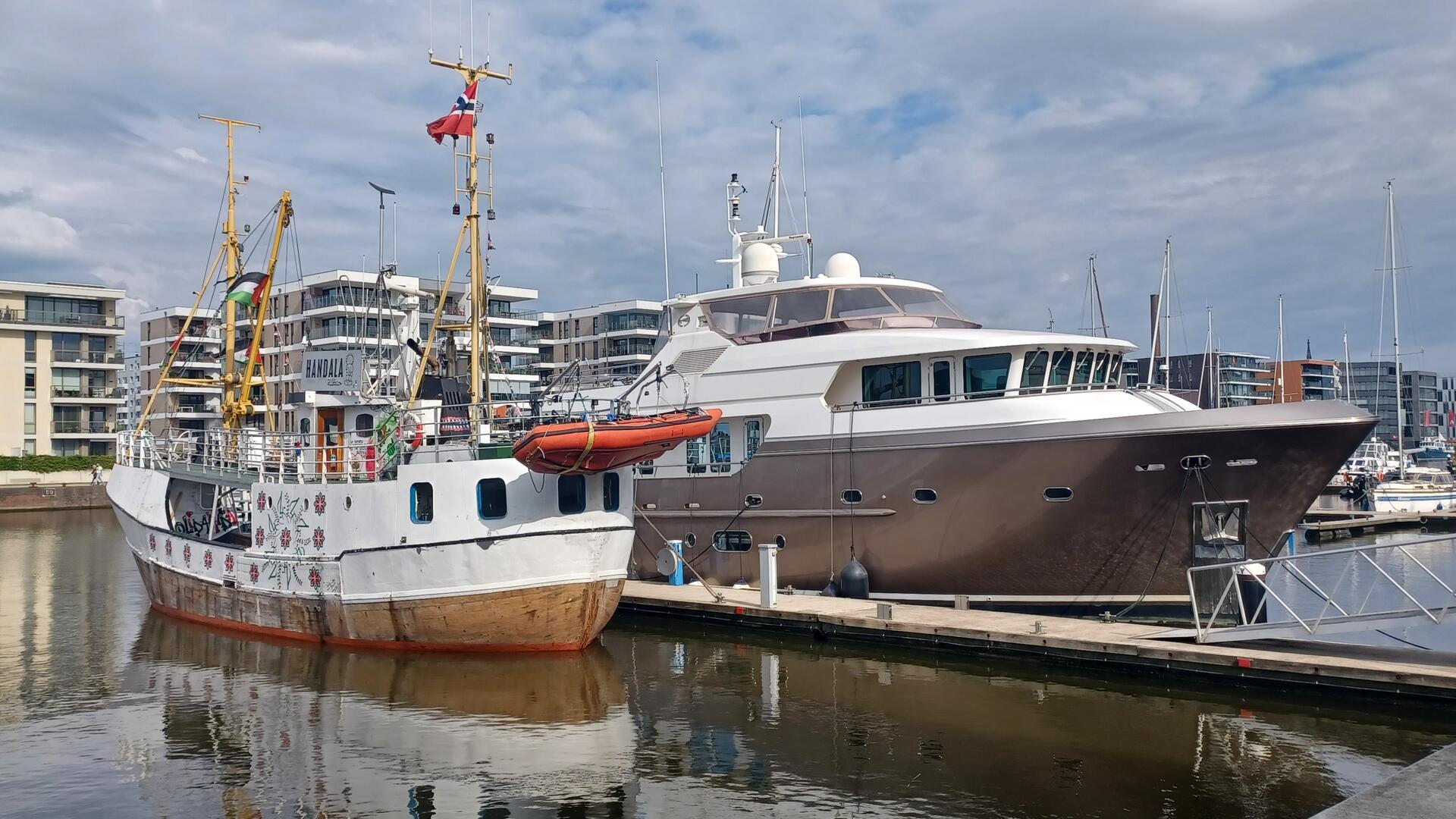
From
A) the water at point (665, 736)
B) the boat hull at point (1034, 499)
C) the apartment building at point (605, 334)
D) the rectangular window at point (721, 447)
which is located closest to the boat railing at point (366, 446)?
the rectangular window at point (721, 447)

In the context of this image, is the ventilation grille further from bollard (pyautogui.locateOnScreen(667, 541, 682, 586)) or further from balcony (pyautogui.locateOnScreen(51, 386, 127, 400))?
balcony (pyautogui.locateOnScreen(51, 386, 127, 400))

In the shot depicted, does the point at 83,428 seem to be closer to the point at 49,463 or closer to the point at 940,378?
the point at 49,463

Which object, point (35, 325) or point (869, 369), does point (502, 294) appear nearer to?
point (35, 325)

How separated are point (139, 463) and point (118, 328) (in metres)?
43.1

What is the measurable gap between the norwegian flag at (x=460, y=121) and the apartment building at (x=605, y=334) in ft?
172

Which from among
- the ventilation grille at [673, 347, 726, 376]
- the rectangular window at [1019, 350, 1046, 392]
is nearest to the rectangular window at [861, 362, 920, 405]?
the rectangular window at [1019, 350, 1046, 392]

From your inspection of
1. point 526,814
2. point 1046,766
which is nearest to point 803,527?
point 1046,766

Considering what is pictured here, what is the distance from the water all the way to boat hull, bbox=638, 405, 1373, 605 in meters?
2.29

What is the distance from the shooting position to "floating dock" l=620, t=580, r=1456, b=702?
529 inches

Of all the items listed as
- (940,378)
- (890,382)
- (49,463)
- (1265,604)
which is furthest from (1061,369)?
(49,463)

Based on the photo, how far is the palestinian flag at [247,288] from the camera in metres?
23.2

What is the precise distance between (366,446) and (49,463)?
44.4 m

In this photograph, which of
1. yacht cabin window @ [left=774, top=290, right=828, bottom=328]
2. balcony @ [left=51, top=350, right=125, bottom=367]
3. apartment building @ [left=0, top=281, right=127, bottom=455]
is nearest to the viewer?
yacht cabin window @ [left=774, top=290, right=828, bottom=328]

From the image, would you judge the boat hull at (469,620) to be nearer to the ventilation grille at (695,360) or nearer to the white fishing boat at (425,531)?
the white fishing boat at (425,531)
